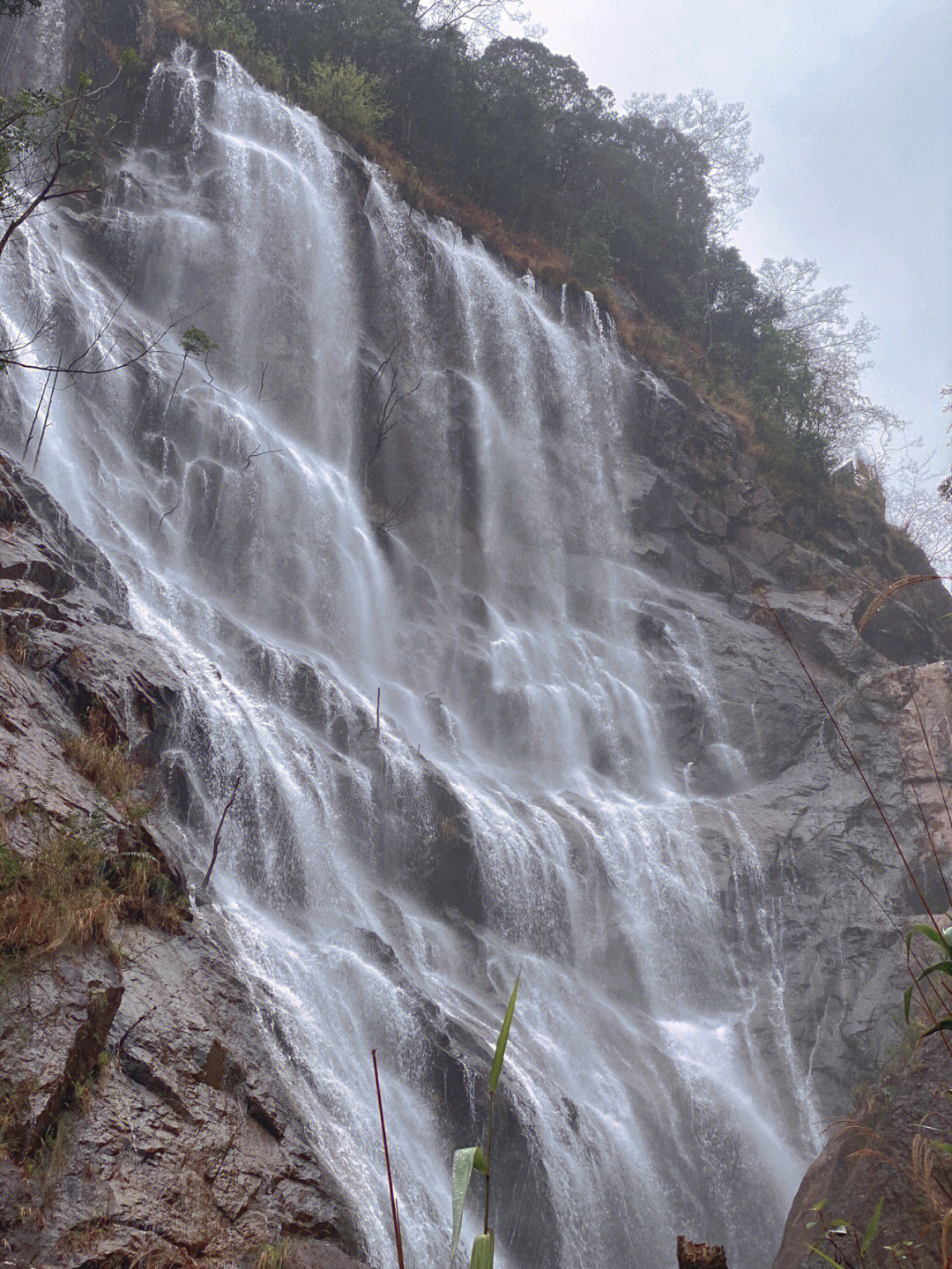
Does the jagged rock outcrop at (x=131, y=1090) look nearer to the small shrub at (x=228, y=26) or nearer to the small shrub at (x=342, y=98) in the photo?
the small shrub at (x=342, y=98)

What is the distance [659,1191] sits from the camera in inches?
354

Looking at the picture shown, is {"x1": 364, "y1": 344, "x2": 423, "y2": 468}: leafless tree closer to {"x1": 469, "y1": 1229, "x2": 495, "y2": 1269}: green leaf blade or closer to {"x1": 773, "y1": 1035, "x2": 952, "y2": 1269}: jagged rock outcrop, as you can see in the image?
{"x1": 773, "y1": 1035, "x2": 952, "y2": 1269}: jagged rock outcrop

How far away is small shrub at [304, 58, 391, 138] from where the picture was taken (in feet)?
72.9

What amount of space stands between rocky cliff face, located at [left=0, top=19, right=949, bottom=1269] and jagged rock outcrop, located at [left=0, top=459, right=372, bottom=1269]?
0.03 m

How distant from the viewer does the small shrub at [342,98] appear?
22.2m

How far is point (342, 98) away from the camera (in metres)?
22.4

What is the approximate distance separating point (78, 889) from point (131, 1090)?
1.17 metres

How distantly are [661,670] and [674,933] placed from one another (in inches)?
240

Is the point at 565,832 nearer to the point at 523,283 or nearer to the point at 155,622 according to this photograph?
the point at 155,622

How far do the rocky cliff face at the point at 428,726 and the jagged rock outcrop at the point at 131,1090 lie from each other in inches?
1.1

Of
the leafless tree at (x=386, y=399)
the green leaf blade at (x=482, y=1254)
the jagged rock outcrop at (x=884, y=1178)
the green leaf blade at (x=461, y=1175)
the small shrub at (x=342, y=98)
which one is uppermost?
the small shrub at (x=342, y=98)

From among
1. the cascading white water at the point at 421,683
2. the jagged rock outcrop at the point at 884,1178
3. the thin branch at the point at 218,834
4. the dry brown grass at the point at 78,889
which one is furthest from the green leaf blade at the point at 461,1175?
the thin branch at the point at 218,834

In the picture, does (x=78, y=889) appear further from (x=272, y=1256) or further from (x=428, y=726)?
(x=428, y=726)

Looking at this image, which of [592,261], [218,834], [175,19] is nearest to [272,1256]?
[218,834]
